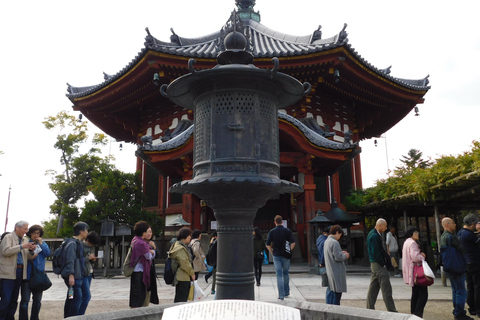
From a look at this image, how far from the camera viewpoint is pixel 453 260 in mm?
5090

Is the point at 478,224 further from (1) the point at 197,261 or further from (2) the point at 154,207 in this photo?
(2) the point at 154,207

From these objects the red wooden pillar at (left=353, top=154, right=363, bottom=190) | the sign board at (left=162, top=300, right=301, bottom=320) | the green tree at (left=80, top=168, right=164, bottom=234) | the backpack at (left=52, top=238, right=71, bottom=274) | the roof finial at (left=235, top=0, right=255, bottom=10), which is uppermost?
the roof finial at (left=235, top=0, right=255, bottom=10)

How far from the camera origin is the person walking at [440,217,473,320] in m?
4.88

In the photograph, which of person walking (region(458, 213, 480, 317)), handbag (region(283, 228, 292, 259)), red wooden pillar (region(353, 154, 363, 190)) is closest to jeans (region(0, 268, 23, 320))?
handbag (region(283, 228, 292, 259))

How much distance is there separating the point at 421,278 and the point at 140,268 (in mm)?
3811

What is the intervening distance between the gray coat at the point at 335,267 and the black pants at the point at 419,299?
100 cm

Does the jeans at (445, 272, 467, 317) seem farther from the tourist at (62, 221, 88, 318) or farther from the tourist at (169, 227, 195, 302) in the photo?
the tourist at (62, 221, 88, 318)

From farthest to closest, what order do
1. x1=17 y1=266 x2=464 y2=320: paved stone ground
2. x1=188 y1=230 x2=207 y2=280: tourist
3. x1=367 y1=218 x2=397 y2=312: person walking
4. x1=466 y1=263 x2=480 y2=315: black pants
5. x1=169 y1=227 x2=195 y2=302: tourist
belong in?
x1=17 y1=266 x2=464 y2=320: paved stone ground, x1=188 y1=230 x2=207 y2=280: tourist, x1=466 y1=263 x2=480 y2=315: black pants, x1=367 y1=218 x2=397 y2=312: person walking, x1=169 y1=227 x2=195 y2=302: tourist

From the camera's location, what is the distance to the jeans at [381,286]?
5066mm

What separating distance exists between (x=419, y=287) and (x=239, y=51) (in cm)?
405

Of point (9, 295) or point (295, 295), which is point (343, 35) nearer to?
point (295, 295)

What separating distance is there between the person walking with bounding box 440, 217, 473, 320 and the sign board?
13.1 feet

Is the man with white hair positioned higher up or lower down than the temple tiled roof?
lower down

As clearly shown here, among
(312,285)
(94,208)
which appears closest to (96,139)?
(94,208)
